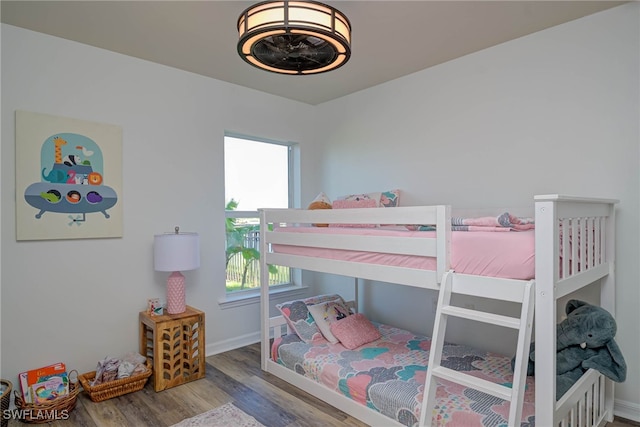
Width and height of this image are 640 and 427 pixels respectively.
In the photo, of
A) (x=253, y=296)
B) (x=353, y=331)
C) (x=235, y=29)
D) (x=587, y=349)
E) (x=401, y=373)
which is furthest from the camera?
(x=253, y=296)

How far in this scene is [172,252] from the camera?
269cm

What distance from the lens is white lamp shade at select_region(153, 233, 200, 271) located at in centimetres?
269

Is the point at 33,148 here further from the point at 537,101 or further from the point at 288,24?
the point at 537,101

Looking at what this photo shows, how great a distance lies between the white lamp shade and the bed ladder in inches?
72.1

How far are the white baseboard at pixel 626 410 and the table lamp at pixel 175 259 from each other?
2918 mm

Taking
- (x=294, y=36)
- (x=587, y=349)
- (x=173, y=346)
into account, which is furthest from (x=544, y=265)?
(x=173, y=346)

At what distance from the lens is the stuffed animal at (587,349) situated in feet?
5.94

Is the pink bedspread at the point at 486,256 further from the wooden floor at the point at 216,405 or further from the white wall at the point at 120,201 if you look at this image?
the white wall at the point at 120,201

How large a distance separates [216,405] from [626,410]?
2512 mm

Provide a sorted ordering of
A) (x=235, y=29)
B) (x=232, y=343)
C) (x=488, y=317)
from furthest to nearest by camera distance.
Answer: (x=232, y=343) < (x=235, y=29) < (x=488, y=317)

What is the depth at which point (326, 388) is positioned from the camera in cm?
241

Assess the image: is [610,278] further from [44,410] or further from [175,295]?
[44,410]

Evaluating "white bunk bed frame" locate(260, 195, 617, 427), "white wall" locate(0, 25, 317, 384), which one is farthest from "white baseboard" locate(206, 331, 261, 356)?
"white bunk bed frame" locate(260, 195, 617, 427)

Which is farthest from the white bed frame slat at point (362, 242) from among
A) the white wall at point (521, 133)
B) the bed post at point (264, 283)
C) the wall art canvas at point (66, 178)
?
the wall art canvas at point (66, 178)
